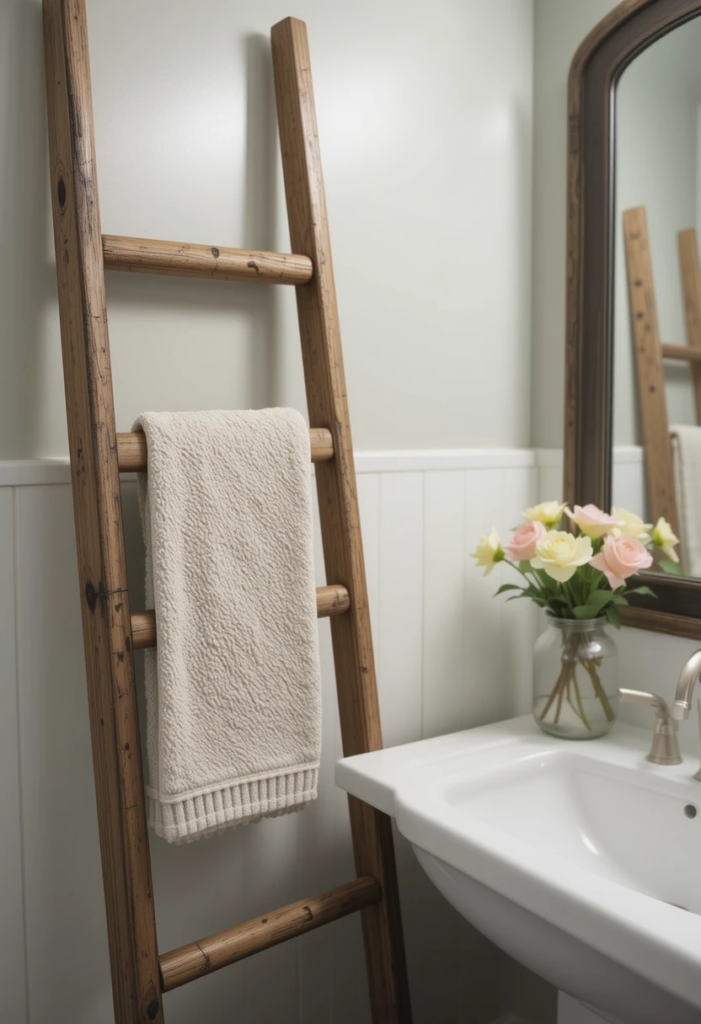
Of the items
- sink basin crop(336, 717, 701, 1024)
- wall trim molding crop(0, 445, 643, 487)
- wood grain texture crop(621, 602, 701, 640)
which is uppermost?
wall trim molding crop(0, 445, 643, 487)

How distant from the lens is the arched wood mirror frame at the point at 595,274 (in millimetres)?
1295

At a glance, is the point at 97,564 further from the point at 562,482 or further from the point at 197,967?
the point at 562,482

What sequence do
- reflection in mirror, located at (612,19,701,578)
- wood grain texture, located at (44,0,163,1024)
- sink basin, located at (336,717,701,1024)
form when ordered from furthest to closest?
1. reflection in mirror, located at (612,19,701,578)
2. wood grain texture, located at (44,0,163,1024)
3. sink basin, located at (336,717,701,1024)

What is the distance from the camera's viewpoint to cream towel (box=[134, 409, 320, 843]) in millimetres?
973

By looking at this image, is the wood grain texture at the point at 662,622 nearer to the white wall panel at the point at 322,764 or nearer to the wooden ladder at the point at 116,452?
the white wall panel at the point at 322,764

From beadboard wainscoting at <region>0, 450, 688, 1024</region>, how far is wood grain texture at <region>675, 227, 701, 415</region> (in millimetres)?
314

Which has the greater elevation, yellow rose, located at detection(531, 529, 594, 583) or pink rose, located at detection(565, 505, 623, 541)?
pink rose, located at detection(565, 505, 623, 541)

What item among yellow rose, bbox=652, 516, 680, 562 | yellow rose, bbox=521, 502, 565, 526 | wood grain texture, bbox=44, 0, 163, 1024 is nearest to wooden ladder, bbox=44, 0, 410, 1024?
wood grain texture, bbox=44, 0, 163, 1024

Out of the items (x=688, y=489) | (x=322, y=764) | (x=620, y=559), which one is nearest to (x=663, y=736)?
(x=620, y=559)

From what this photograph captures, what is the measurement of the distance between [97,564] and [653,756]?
772 millimetres

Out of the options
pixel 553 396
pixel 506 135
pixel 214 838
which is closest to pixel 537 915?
pixel 214 838

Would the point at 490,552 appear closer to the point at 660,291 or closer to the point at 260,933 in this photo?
the point at 660,291

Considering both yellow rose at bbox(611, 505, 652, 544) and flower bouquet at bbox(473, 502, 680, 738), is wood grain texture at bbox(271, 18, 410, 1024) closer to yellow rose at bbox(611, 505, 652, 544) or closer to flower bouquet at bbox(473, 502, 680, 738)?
flower bouquet at bbox(473, 502, 680, 738)

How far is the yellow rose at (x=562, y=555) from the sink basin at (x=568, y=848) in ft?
0.85
